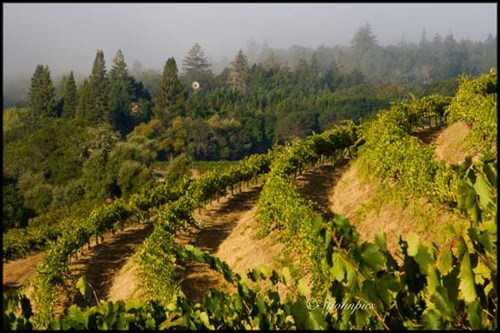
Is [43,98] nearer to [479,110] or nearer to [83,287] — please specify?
[479,110]

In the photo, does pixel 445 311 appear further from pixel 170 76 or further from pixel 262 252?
pixel 170 76

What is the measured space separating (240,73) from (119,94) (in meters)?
62.6

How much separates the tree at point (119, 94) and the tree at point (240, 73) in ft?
146

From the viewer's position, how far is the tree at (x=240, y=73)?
161 meters

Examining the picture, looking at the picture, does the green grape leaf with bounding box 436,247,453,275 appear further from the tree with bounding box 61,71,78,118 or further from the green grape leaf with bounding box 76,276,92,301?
the tree with bounding box 61,71,78,118

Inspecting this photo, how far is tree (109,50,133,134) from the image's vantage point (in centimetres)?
9538

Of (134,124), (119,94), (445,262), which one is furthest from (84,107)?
(445,262)

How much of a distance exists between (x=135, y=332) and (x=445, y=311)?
1707 mm

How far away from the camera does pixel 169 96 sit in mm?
98000

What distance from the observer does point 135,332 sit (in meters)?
2.90

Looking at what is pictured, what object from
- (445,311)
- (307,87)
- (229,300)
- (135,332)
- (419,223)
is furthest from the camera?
(307,87)

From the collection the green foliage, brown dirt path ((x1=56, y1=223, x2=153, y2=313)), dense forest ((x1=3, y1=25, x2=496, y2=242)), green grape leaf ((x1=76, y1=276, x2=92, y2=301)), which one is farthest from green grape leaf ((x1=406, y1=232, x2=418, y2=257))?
dense forest ((x1=3, y1=25, x2=496, y2=242))

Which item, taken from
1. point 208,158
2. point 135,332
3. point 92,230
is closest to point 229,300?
point 135,332

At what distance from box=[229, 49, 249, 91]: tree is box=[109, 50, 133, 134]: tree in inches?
1748
